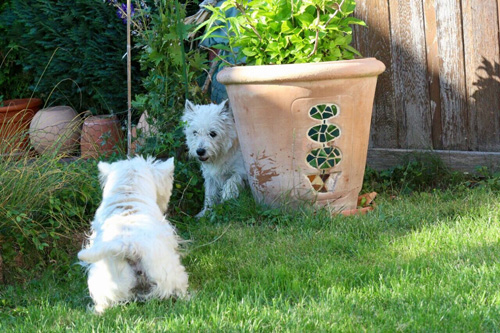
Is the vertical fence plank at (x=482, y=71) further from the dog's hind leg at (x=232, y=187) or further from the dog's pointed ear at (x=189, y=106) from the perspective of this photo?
the dog's pointed ear at (x=189, y=106)

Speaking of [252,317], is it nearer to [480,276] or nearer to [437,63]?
[480,276]

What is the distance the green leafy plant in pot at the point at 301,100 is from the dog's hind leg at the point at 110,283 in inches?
59.6

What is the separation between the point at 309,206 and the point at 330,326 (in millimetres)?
1652

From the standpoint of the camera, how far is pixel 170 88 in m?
5.09

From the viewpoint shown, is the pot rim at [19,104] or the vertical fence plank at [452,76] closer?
the vertical fence plank at [452,76]

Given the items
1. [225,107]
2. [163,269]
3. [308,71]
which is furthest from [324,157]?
[163,269]

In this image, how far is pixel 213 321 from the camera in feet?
8.24

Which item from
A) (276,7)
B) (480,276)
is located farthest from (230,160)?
(480,276)

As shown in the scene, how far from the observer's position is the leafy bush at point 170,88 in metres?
4.70

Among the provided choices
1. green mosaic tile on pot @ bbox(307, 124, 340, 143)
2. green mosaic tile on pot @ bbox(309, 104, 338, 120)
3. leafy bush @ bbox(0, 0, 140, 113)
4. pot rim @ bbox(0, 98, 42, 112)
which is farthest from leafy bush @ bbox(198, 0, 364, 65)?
pot rim @ bbox(0, 98, 42, 112)

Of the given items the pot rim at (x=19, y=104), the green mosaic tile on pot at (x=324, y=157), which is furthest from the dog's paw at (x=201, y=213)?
the pot rim at (x=19, y=104)

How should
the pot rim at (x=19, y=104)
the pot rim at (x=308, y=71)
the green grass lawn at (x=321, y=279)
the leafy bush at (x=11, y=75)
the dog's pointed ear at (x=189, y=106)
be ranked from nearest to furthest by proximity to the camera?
the green grass lawn at (x=321, y=279) < the pot rim at (x=308, y=71) < the dog's pointed ear at (x=189, y=106) < the pot rim at (x=19, y=104) < the leafy bush at (x=11, y=75)

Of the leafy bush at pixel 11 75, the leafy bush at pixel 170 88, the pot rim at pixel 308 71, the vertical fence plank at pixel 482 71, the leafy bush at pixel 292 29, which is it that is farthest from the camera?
the leafy bush at pixel 11 75

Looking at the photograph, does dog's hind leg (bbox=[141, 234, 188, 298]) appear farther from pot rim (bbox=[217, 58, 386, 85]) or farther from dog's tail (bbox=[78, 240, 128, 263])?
pot rim (bbox=[217, 58, 386, 85])
